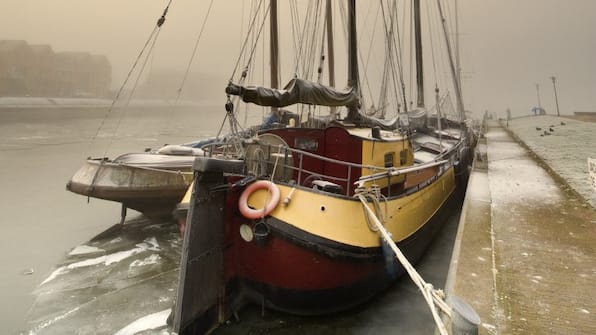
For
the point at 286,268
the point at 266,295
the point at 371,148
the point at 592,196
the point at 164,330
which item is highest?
the point at 371,148

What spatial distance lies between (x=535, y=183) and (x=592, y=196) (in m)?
2.04

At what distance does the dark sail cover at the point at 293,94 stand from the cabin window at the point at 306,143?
0.86 metres

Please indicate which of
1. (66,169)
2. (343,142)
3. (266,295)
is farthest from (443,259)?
(66,169)

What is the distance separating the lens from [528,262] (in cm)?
487

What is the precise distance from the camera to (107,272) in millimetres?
7703

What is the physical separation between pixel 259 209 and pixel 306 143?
2.67 metres

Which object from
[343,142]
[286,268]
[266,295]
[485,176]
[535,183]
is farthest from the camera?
[485,176]

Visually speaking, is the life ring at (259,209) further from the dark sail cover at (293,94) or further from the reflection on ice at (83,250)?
the reflection on ice at (83,250)

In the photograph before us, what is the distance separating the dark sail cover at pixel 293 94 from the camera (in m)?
5.57

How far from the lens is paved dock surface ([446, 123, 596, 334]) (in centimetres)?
357

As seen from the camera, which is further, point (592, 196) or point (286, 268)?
point (592, 196)

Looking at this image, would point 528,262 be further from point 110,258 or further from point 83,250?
point 83,250

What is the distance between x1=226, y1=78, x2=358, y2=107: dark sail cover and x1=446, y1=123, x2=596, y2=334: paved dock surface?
386cm

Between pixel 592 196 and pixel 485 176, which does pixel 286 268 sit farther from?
pixel 485 176
